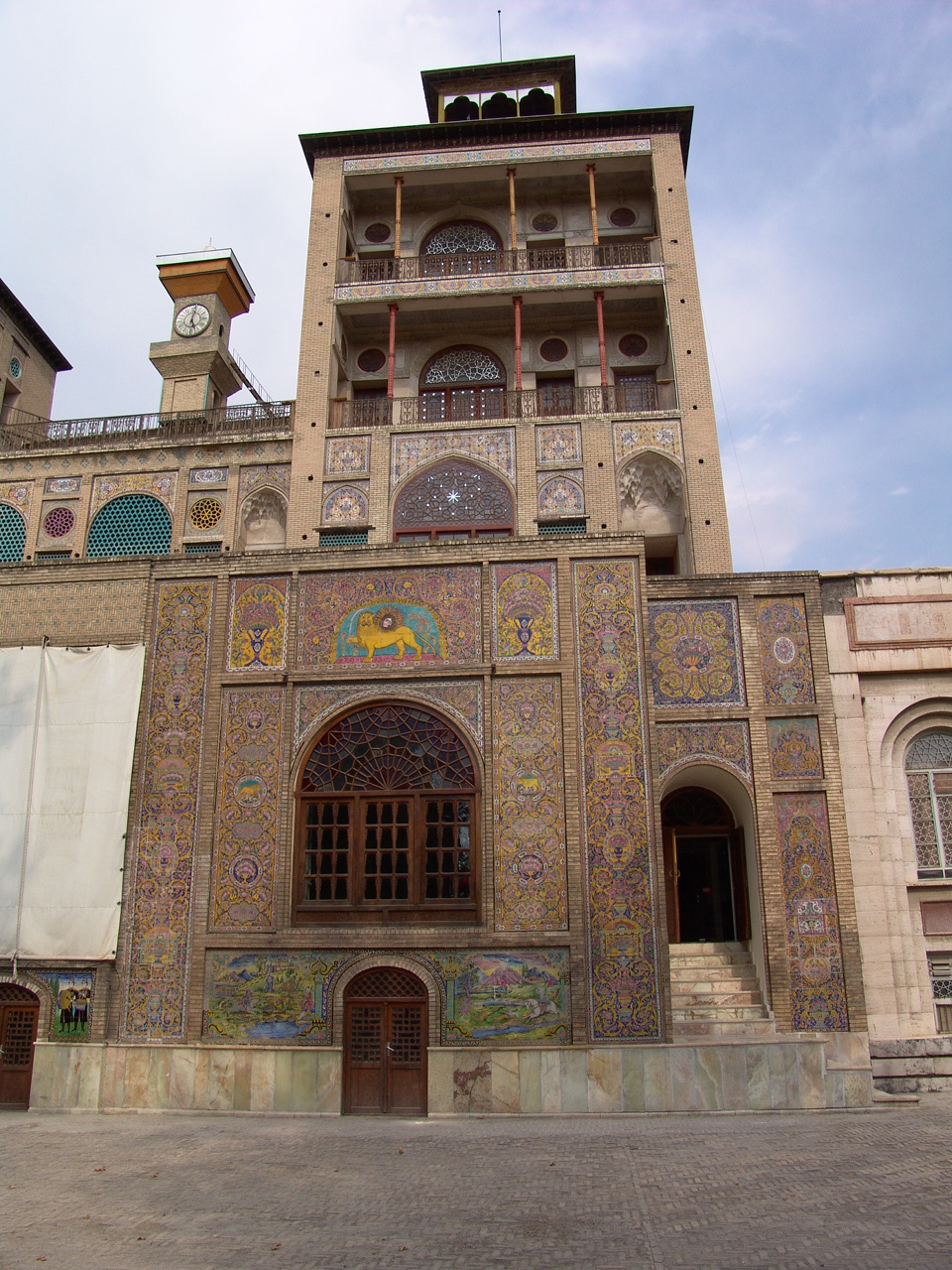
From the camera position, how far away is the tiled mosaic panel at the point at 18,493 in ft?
77.9

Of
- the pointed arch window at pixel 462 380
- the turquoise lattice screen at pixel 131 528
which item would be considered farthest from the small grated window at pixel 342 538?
the turquoise lattice screen at pixel 131 528

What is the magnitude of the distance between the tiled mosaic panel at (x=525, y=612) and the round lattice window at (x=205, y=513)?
983 centimetres

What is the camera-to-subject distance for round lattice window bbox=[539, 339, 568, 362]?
80.4ft

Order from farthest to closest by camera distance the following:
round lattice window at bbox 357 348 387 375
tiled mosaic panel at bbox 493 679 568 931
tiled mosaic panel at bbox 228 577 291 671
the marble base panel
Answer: round lattice window at bbox 357 348 387 375, tiled mosaic panel at bbox 228 577 291 671, tiled mosaic panel at bbox 493 679 568 931, the marble base panel

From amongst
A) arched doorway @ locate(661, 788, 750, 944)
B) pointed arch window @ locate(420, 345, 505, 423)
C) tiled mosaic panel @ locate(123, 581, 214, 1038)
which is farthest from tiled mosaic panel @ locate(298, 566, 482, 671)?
pointed arch window @ locate(420, 345, 505, 423)

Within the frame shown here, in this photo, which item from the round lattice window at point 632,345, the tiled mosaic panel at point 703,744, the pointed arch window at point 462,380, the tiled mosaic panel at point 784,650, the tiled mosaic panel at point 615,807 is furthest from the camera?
the round lattice window at point 632,345

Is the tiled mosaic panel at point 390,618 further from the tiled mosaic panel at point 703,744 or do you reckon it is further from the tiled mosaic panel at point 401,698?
the tiled mosaic panel at point 703,744

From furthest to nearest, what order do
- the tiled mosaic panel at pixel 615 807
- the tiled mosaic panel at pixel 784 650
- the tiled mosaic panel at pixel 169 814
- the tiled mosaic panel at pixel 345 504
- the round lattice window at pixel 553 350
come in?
the round lattice window at pixel 553 350 < the tiled mosaic panel at pixel 345 504 < the tiled mosaic panel at pixel 784 650 < the tiled mosaic panel at pixel 169 814 < the tiled mosaic panel at pixel 615 807

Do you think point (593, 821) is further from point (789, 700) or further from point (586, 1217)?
point (586, 1217)

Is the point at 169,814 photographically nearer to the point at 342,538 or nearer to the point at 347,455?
the point at 342,538

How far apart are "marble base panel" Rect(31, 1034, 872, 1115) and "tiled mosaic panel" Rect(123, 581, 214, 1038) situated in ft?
2.56

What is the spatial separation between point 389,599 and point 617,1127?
7.59 m

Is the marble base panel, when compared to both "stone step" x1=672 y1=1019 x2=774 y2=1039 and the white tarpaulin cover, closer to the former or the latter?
"stone step" x1=672 y1=1019 x2=774 y2=1039

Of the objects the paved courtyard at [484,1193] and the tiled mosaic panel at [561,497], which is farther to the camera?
the tiled mosaic panel at [561,497]
